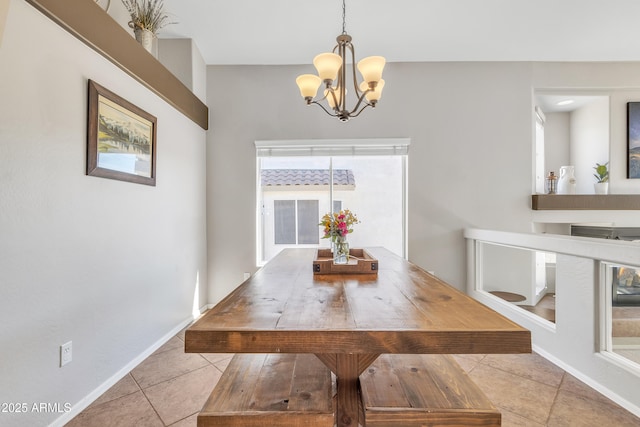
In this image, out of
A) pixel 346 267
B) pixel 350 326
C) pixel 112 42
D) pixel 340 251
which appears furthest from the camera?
pixel 112 42

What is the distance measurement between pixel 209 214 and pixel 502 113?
3.76 m

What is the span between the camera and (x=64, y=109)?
169 centimetres

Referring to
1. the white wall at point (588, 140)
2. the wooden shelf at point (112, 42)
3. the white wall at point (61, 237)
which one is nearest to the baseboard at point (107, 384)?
the white wall at point (61, 237)

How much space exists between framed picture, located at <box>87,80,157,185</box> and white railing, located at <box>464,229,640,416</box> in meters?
3.25

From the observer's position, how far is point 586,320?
2.09 m

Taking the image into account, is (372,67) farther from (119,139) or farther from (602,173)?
(602,173)

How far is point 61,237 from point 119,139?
79cm

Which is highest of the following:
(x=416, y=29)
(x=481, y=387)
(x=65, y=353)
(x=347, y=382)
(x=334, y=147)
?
(x=416, y=29)

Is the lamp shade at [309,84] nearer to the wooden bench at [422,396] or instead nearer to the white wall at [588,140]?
the wooden bench at [422,396]

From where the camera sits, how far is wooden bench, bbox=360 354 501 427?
41.8 inches

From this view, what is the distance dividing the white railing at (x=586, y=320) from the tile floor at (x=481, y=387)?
87mm

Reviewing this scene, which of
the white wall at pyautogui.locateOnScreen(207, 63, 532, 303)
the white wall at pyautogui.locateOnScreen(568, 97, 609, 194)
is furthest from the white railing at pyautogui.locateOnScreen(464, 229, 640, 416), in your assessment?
the white wall at pyautogui.locateOnScreen(568, 97, 609, 194)

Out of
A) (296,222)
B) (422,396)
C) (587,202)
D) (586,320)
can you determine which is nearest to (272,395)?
(422,396)

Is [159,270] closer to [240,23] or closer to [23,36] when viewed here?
[23,36]
